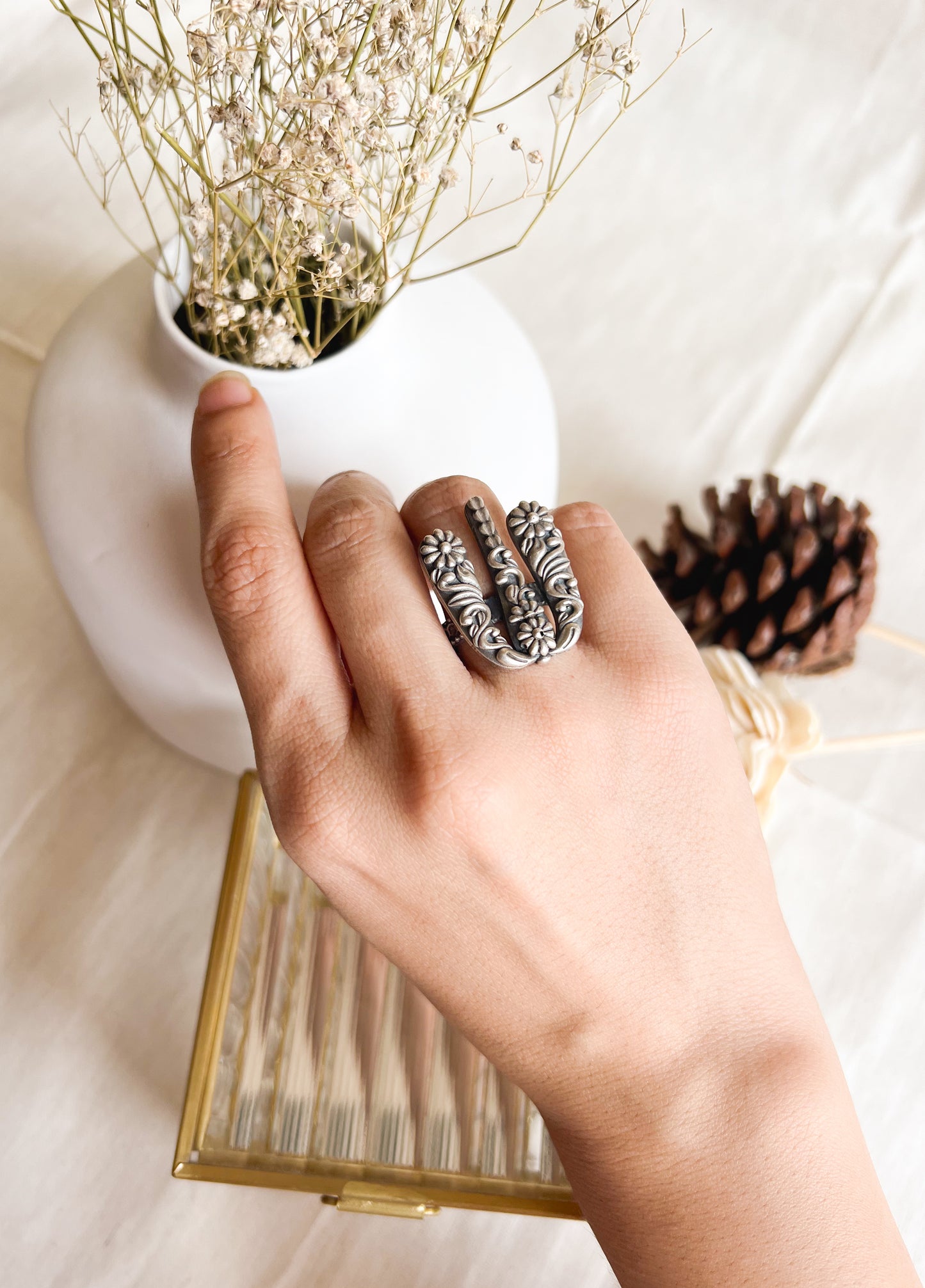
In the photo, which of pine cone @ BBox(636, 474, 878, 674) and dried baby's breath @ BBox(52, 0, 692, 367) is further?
pine cone @ BBox(636, 474, 878, 674)

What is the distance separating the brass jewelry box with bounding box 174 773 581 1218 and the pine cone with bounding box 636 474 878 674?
1.02ft

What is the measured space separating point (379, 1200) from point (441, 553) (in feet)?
1.08

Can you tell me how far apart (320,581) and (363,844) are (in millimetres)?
105

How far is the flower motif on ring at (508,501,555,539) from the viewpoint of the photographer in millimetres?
392

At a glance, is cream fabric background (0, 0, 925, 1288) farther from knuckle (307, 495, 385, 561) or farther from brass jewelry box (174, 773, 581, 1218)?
knuckle (307, 495, 385, 561)

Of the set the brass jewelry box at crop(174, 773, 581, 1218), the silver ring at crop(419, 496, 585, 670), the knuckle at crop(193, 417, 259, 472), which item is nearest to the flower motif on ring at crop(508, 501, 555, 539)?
the silver ring at crop(419, 496, 585, 670)

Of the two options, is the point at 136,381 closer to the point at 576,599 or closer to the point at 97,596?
the point at 97,596

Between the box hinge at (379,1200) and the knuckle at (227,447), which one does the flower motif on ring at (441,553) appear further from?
the box hinge at (379,1200)

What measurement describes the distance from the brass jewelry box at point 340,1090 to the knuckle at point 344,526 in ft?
0.67

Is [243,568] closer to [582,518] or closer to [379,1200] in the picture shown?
[582,518]

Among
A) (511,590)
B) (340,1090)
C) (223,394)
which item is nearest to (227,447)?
(223,394)

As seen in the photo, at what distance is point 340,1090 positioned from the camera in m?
0.51

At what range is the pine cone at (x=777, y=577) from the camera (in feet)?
2.03

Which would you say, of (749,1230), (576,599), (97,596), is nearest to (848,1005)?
(749,1230)
